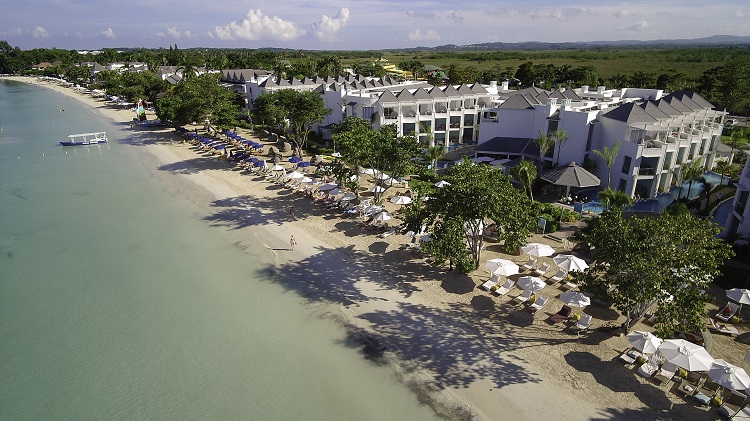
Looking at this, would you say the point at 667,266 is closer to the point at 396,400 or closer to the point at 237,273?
the point at 396,400

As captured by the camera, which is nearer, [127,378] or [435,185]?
[127,378]

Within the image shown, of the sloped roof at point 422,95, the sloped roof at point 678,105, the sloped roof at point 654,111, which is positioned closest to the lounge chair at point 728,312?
the sloped roof at point 654,111

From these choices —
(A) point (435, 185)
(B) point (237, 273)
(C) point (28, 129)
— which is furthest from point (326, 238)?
(C) point (28, 129)

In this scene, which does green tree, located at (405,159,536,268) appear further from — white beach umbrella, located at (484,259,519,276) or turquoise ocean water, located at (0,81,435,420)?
turquoise ocean water, located at (0,81,435,420)

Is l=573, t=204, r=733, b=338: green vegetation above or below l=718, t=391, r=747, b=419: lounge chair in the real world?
above

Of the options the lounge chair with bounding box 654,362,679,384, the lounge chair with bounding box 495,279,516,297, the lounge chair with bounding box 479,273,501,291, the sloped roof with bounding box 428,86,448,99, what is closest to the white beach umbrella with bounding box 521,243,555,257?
the lounge chair with bounding box 495,279,516,297
